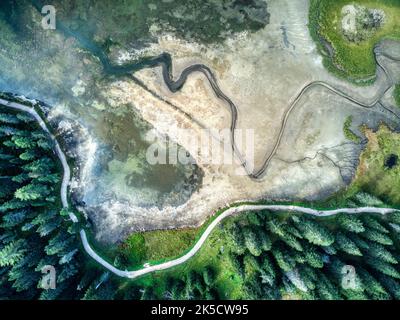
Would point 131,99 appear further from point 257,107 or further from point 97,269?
point 97,269

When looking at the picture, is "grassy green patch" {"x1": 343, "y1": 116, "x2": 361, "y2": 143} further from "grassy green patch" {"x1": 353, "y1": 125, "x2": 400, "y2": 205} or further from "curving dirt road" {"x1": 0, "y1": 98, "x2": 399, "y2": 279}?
"curving dirt road" {"x1": 0, "y1": 98, "x2": 399, "y2": 279}

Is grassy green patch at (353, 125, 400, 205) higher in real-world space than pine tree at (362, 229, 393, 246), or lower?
higher

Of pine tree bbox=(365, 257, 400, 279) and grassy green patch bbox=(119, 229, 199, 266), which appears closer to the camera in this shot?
pine tree bbox=(365, 257, 400, 279)

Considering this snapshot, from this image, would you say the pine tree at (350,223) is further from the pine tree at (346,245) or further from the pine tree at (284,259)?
the pine tree at (284,259)

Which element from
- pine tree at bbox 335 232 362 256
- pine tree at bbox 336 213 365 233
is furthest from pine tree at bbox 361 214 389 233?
pine tree at bbox 335 232 362 256

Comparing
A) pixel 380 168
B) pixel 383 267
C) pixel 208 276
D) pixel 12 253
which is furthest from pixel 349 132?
pixel 12 253

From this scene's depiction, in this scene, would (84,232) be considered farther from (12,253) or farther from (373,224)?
Result: (373,224)

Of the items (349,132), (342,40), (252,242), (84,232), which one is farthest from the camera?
(84,232)

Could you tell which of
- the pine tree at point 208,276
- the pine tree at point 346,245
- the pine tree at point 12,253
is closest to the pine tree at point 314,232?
the pine tree at point 346,245

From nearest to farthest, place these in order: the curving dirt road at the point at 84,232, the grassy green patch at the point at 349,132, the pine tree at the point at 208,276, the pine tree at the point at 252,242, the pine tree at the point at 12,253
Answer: the pine tree at the point at 12,253, the pine tree at the point at 252,242, the pine tree at the point at 208,276, the grassy green patch at the point at 349,132, the curving dirt road at the point at 84,232
